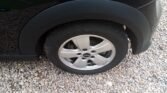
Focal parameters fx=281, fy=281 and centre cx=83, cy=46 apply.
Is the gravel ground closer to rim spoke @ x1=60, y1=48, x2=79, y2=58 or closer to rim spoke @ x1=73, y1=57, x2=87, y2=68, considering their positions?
rim spoke @ x1=73, y1=57, x2=87, y2=68

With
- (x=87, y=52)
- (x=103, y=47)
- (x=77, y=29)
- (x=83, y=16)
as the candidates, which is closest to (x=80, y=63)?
(x=87, y=52)

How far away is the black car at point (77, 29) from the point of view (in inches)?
82.0

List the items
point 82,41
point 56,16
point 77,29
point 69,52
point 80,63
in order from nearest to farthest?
point 56,16 < point 77,29 < point 82,41 < point 69,52 < point 80,63

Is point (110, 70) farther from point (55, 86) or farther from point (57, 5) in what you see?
point (57, 5)

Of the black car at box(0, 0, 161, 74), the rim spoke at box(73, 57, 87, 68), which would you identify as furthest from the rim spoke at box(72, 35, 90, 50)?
the rim spoke at box(73, 57, 87, 68)

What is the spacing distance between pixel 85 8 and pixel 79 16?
0.08 m

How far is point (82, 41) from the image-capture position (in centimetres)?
239

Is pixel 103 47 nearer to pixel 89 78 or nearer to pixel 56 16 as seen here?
pixel 89 78

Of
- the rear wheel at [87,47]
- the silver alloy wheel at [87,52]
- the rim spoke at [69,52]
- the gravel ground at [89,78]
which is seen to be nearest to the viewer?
the rear wheel at [87,47]

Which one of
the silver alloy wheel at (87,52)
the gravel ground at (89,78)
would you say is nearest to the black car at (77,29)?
the silver alloy wheel at (87,52)

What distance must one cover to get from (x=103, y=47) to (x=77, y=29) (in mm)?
360

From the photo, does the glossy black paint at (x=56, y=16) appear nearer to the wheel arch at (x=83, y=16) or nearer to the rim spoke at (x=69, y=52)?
the wheel arch at (x=83, y=16)

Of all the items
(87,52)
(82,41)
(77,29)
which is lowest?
(87,52)

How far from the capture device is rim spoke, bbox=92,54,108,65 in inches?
102
